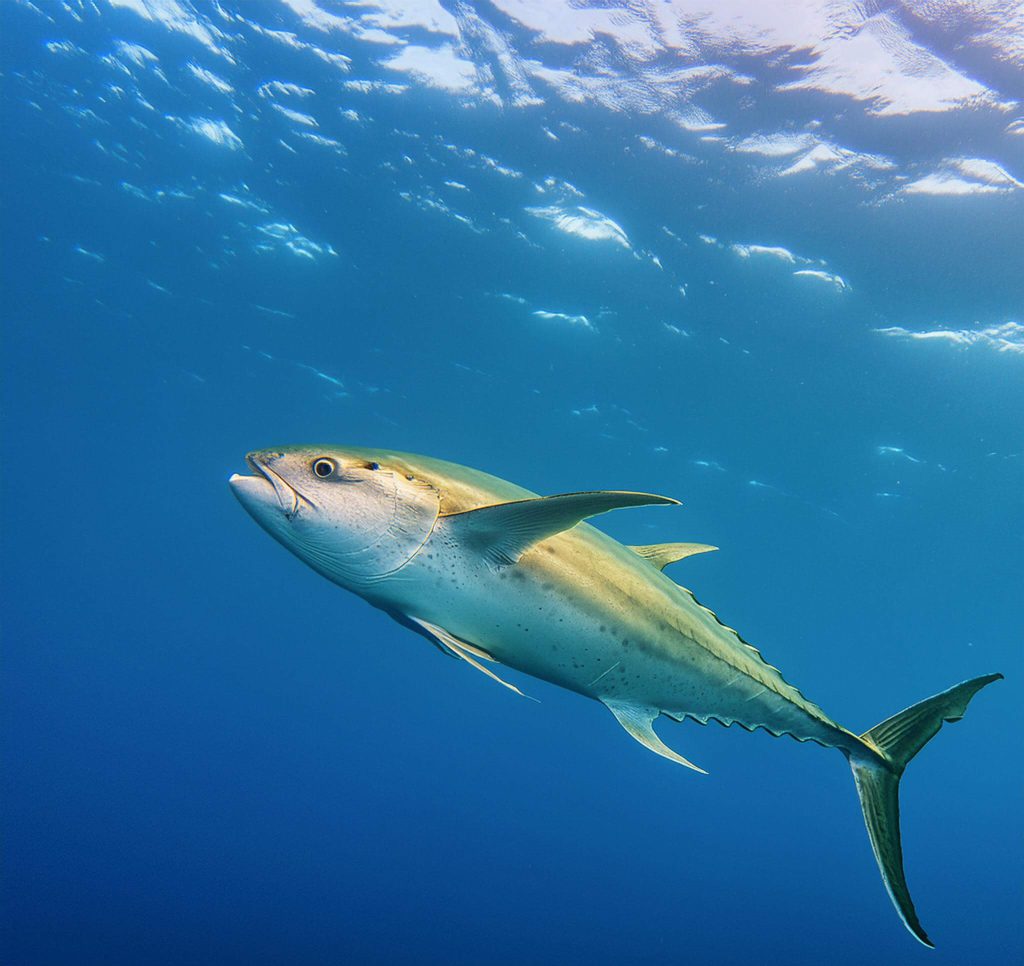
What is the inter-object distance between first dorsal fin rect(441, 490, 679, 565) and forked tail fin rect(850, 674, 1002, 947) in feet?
6.65

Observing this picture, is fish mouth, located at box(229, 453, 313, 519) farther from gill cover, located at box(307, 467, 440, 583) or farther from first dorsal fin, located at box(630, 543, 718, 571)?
first dorsal fin, located at box(630, 543, 718, 571)

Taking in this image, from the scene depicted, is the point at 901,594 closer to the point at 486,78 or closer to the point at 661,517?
the point at 661,517

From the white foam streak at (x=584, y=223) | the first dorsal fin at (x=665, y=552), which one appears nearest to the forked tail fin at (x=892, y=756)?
the first dorsal fin at (x=665, y=552)

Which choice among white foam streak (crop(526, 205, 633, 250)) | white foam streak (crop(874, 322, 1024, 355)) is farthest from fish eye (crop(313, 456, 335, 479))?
white foam streak (crop(874, 322, 1024, 355))

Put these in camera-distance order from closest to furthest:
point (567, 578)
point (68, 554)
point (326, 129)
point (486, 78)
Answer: point (567, 578)
point (486, 78)
point (326, 129)
point (68, 554)

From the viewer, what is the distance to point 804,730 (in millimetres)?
3031

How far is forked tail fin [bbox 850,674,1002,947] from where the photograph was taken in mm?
2885

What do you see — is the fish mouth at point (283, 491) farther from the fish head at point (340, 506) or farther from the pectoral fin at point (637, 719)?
the pectoral fin at point (637, 719)

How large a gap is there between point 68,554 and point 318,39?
72.2m

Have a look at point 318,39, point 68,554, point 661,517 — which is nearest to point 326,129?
point 318,39

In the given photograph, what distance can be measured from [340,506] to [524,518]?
654 mm

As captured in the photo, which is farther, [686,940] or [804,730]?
[686,940]

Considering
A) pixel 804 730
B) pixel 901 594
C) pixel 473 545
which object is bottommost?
pixel 473 545

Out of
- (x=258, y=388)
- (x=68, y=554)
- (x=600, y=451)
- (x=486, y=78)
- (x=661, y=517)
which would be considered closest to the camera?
(x=486, y=78)
